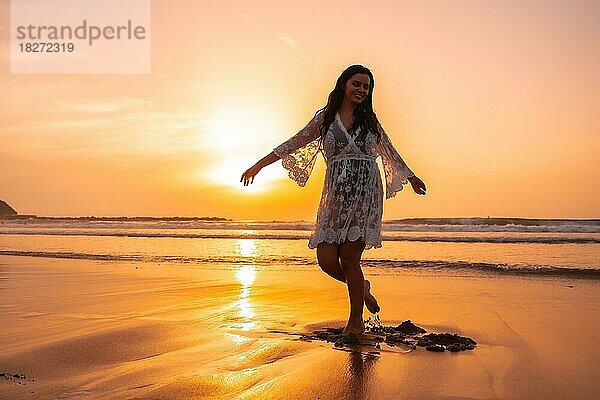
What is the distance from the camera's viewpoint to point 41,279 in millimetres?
7883

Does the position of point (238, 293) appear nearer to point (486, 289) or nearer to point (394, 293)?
point (394, 293)

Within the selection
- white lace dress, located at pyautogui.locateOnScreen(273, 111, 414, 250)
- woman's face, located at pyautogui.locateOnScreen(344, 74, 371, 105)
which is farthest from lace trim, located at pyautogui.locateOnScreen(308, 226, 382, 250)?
woman's face, located at pyautogui.locateOnScreen(344, 74, 371, 105)

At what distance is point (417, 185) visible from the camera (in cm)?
447

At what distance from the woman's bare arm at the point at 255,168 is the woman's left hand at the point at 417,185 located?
106cm

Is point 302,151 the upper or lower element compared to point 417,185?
upper

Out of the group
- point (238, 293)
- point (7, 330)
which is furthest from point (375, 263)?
point (7, 330)

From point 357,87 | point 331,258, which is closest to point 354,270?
point 331,258

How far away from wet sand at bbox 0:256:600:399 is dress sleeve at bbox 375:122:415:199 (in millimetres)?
1130

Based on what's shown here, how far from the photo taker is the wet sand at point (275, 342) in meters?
2.82

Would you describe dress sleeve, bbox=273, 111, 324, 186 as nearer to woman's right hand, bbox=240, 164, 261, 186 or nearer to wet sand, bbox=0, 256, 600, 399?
woman's right hand, bbox=240, 164, 261, 186

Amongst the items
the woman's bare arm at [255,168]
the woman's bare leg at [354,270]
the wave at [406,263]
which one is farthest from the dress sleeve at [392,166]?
the wave at [406,263]

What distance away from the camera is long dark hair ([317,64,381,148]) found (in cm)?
436

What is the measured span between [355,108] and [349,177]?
0.54 meters

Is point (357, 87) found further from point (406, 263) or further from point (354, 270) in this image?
point (406, 263)
